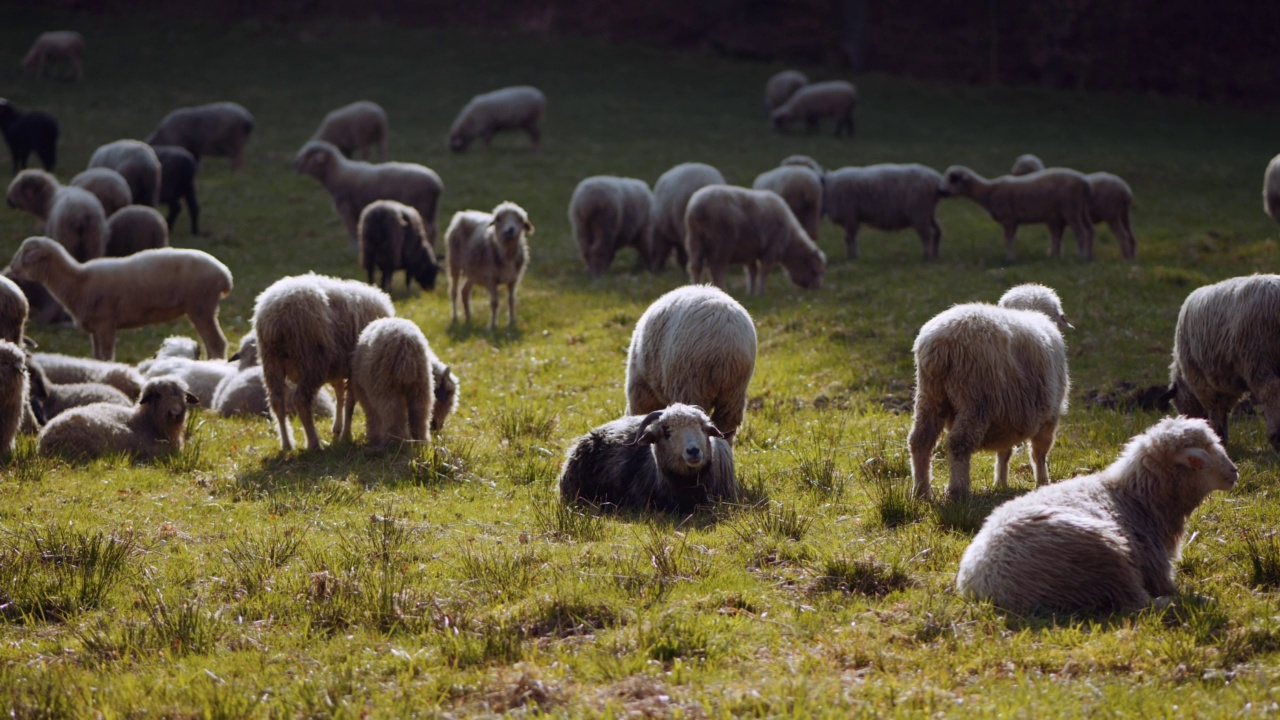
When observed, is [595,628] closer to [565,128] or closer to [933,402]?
[933,402]

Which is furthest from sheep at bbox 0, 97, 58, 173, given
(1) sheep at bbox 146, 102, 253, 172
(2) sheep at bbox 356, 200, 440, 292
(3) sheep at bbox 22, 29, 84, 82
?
(3) sheep at bbox 22, 29, 84, 82

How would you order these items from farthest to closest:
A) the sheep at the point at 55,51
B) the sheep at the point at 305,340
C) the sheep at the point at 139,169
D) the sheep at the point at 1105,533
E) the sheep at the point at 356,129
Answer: the sheep at the point at 55,51, the sheep at the point at 356,129, the sheep at the point at 139,169, the sheep at the point at 305,340, the sheep at the point at 1105,533

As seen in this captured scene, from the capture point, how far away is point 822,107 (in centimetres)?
3284

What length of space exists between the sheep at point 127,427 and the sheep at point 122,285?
3680 mm

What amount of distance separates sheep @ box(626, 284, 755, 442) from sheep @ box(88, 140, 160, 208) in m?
14.7

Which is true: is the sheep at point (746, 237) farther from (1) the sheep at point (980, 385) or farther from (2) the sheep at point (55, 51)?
(2) the sheep at point (55, 51)

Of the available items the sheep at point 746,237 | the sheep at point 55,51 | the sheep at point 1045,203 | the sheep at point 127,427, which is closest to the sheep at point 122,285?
the sheep at point 127,427

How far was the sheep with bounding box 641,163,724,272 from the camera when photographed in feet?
61.3

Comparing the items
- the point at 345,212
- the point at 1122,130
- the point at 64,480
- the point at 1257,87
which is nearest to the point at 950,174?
the point at 345,212

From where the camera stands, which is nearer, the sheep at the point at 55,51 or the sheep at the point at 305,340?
the sheep at the point at 305,340

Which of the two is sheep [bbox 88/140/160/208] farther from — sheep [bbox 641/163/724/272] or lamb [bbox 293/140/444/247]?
sheep [bbox 641/163/724/272]

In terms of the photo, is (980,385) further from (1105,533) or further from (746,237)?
(746,237)

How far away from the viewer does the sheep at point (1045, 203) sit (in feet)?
62.0

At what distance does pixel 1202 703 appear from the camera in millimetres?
4672
